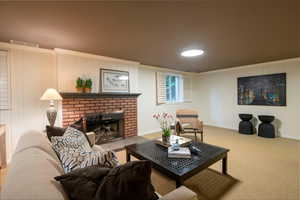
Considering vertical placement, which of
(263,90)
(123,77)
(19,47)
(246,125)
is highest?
(19,47)

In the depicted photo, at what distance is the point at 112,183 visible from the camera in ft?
2.25

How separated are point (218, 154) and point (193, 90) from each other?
430 centimetres

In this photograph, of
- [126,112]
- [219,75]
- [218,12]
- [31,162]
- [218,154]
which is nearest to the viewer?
[31,162]

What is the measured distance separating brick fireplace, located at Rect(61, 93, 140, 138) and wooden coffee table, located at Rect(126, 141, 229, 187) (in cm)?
153

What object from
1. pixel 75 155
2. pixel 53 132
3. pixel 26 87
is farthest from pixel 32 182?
pixel 26 87

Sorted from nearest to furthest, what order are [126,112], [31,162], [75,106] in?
1. [31,162]
2. [75,106]
3. [126,112]

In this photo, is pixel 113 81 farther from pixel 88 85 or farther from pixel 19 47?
pixel 19 47

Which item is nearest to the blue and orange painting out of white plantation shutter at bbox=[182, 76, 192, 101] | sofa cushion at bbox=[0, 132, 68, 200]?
white plantation shutter at bbox=[182, 76, 192, 101]

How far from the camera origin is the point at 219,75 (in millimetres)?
5301

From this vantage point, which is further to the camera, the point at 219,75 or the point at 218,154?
the point at 219,75

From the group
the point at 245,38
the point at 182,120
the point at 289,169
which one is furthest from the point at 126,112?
the point at 289,169

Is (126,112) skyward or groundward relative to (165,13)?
groundward

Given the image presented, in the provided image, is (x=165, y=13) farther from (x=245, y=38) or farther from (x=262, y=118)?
(x=262, y=118)

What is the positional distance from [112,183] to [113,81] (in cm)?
313
